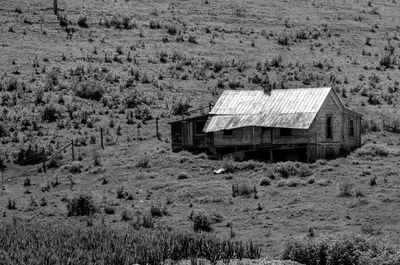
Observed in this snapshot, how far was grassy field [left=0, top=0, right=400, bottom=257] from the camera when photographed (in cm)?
4134

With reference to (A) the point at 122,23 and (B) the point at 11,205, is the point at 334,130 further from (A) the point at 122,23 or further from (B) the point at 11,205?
(A) the point at 122,23

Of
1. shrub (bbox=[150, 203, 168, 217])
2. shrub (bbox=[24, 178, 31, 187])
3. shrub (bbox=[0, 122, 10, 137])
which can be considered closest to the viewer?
shrub (bbox=[150, 203, 168, 217])

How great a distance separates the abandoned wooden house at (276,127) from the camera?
52500mm

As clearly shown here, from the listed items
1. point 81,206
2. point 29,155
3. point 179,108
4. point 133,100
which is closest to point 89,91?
point 133,100

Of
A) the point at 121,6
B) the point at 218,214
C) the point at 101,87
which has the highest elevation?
the point at 121,6

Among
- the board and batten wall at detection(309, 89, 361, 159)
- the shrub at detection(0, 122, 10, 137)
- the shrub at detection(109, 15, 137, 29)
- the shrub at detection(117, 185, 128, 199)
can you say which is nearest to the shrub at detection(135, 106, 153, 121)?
the shrub at detection(0, 122, 10, 137)

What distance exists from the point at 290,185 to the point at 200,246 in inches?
592

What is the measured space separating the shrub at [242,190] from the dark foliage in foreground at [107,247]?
11377 millimetres

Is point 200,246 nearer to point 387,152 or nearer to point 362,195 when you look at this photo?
point 362,195

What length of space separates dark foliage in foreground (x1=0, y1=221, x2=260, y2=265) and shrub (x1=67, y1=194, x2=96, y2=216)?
28.4ft

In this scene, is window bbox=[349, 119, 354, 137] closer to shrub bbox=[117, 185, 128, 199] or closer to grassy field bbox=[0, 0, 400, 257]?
grassy field bbox=[0, 0, 400, 257]

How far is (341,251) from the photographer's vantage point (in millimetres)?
29484

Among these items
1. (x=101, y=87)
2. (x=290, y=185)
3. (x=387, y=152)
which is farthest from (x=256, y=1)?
(x=290, y=185)

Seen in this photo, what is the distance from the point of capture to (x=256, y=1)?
98.8 metres
